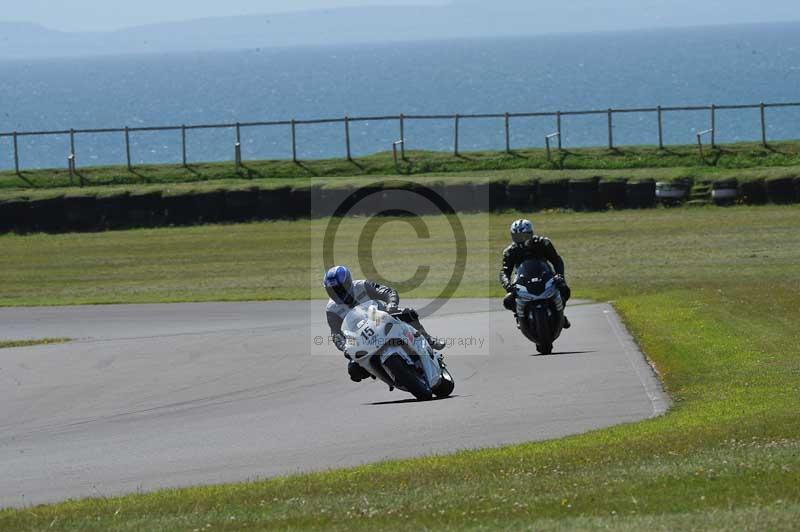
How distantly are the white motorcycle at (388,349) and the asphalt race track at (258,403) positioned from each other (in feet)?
1.10

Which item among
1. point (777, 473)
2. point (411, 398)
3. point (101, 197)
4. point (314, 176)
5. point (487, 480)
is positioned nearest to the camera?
point (777, 473)

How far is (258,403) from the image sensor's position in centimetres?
1655

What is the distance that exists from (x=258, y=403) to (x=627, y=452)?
591 centimetres

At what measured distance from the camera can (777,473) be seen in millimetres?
10250

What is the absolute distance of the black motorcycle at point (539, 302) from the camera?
18250 millimetres

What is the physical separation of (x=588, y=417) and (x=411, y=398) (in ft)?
8.40

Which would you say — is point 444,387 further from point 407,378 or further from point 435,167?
point 435,167

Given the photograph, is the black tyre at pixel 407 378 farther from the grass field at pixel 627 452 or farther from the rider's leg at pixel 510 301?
the rider's leg at pixel 510 301

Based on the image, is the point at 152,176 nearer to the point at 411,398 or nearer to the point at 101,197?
the point at 101,197

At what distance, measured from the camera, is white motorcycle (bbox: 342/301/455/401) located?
14.9 metres

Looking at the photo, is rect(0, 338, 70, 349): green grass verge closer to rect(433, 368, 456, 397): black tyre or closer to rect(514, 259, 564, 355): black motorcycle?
rect(514, 259, 564, 355): black motorcycle

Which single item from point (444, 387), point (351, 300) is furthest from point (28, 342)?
point (444, 387)

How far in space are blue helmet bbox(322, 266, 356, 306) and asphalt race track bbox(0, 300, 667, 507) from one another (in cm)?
123

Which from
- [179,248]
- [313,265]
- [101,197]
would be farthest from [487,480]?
[101,197]
